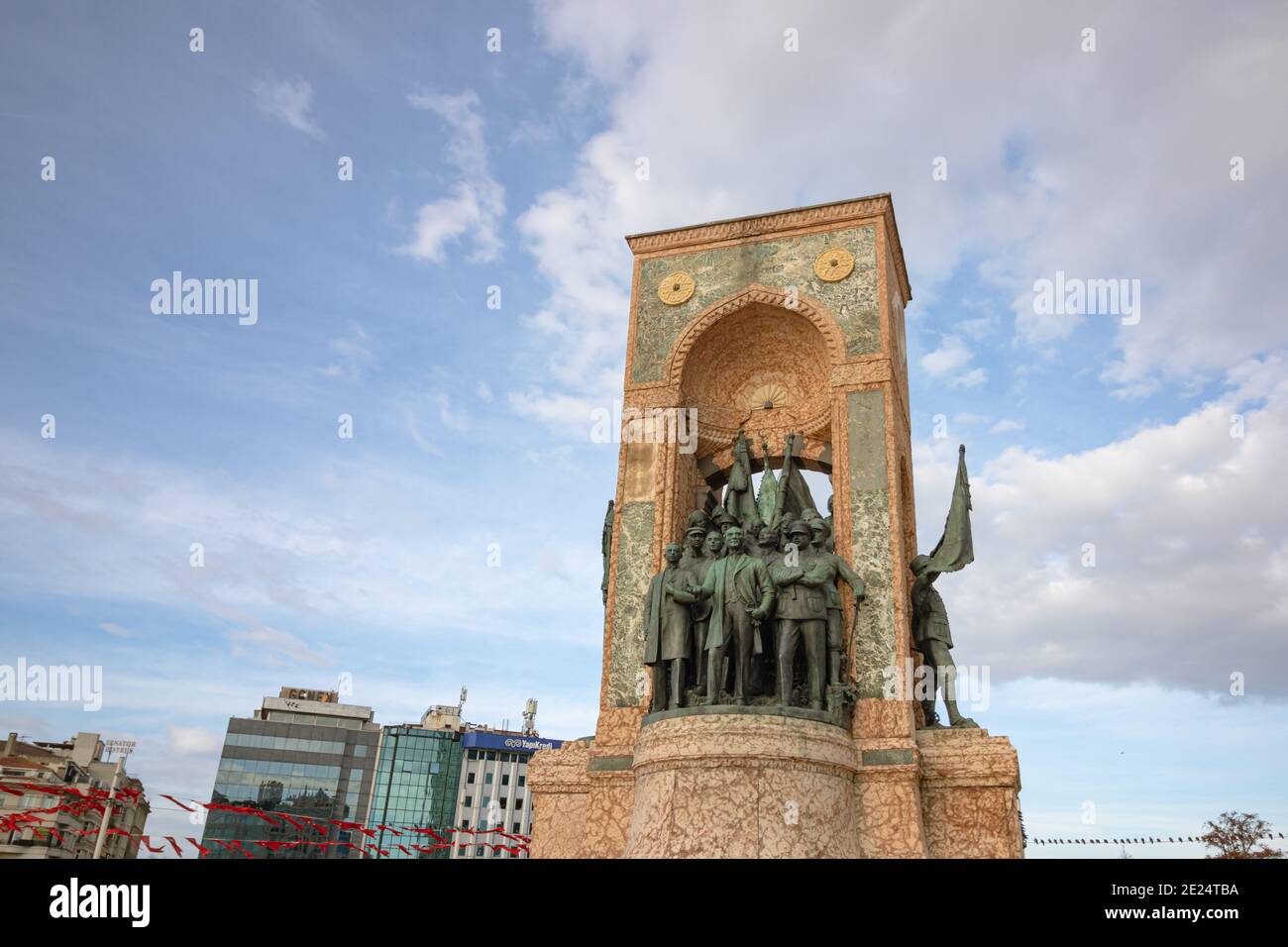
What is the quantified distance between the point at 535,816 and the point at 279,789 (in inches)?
2351

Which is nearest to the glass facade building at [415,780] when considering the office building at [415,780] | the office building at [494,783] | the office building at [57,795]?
the office building at [415,780]

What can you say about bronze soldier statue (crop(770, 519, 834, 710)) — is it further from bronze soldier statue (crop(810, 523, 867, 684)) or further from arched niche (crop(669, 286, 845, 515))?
arched niche (crop(669, 286, 845, 515))

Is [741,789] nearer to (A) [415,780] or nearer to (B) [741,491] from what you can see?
(B) [741,491]

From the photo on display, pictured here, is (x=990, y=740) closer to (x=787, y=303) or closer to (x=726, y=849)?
(x=726, y=849)

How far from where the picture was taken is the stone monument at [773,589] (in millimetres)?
12195

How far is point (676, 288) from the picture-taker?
18.3 meters

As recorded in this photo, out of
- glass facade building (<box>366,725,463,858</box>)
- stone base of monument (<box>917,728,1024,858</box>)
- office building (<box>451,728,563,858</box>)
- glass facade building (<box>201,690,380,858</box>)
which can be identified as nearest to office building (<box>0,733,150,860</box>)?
glass facade building (<box>201,690,380,858</box>)

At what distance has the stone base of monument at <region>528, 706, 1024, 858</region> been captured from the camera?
38.4ft

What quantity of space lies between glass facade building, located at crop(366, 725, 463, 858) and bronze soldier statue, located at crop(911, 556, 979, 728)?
60986mm

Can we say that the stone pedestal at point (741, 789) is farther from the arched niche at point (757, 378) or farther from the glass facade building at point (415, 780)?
the glass facade building at point (415, 780)

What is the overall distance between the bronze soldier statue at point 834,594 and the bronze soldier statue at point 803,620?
120 mm

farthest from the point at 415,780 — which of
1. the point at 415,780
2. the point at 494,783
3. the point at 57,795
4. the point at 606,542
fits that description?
the point at 606,542
